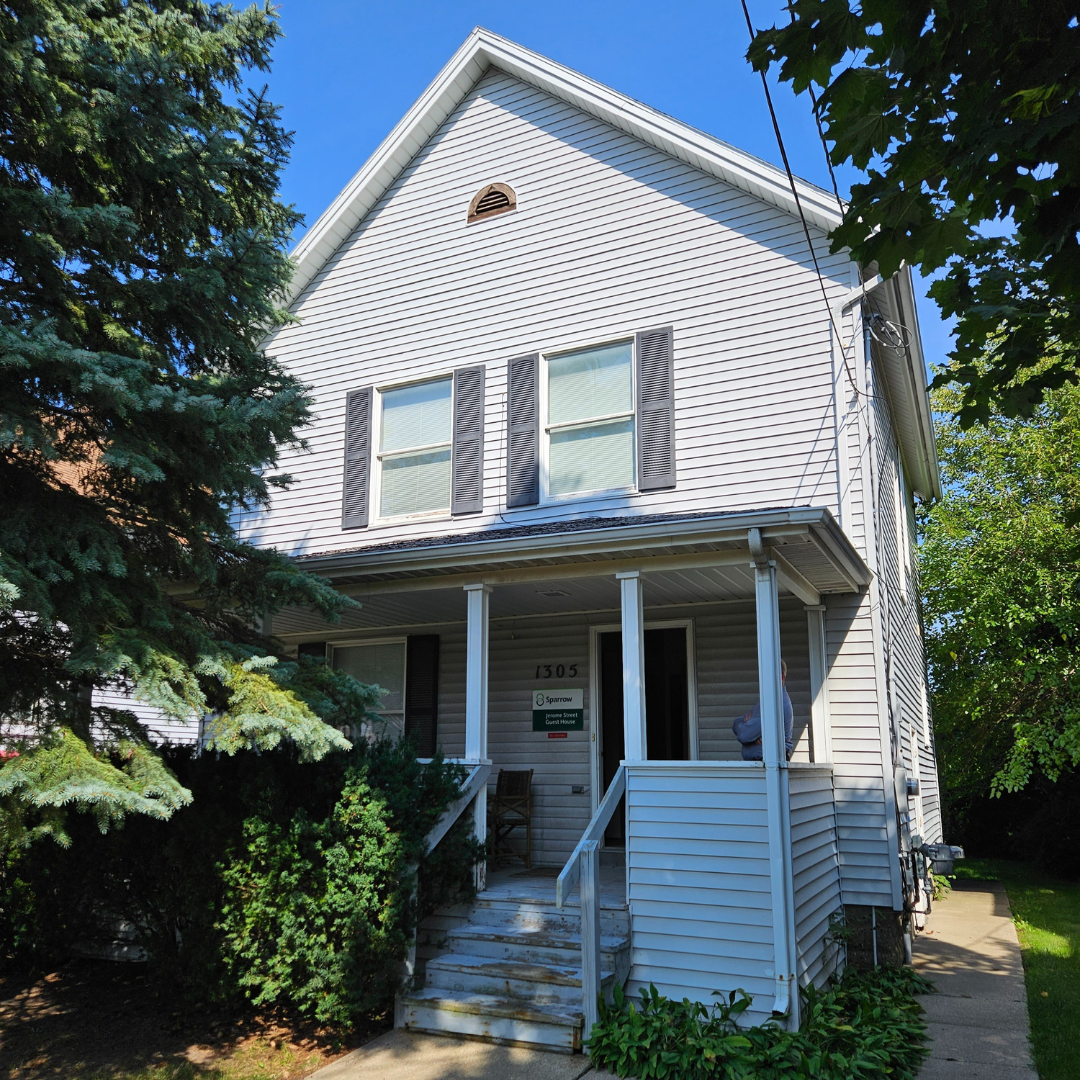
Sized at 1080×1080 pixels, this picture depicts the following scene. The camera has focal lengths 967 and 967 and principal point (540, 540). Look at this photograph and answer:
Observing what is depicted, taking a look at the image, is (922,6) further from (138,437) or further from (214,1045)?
(214,1045)

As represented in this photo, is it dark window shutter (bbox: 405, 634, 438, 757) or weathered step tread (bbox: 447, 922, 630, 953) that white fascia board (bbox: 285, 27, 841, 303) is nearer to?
dark window shutter (bbox: 405, 634, 438, 757)

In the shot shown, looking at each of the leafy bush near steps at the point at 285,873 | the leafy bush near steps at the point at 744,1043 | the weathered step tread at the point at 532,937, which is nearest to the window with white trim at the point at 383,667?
the leafy bush near steps at the point at 285,873

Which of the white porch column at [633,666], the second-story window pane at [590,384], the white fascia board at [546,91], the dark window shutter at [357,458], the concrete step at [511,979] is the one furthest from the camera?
the dark window shutter at [357,458]

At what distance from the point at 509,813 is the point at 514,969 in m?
3.34

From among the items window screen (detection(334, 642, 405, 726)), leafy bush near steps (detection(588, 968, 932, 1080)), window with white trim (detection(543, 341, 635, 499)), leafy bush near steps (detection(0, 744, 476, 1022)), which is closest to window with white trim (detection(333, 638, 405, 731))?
window screen (detection(334, 642, 405, 726))

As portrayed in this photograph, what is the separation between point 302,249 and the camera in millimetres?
12117

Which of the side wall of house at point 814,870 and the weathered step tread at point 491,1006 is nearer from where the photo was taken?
the weathered step tread at point 491,1006

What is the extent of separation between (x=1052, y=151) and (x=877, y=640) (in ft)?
20.0

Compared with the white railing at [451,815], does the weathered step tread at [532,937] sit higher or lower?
lower

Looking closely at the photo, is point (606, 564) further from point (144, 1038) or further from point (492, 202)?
point (492, 202)

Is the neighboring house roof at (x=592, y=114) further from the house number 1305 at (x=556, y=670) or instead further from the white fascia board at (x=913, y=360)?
the house number 1305 at (x=556, y=670)

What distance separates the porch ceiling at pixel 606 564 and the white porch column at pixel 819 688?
271mm

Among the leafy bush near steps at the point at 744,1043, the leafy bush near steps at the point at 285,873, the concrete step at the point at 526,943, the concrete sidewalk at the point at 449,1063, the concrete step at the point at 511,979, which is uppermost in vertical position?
the leafy bush near steps at the point at 285,873

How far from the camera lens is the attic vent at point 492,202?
11.4 meters
